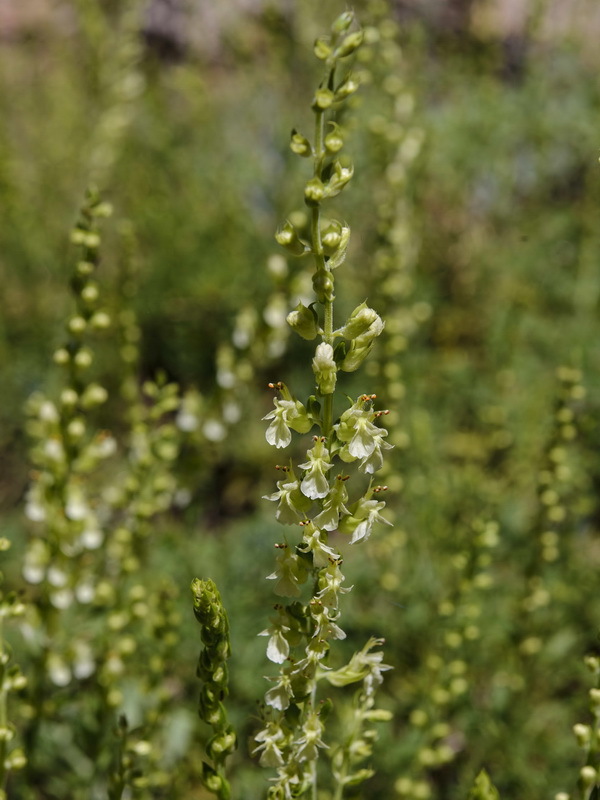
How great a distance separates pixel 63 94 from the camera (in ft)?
21.6

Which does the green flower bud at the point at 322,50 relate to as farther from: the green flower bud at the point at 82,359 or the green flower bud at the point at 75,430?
the green flower bud at the point at 75,430

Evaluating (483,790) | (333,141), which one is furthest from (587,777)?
(333,141)

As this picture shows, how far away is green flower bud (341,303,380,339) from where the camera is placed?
165 cm

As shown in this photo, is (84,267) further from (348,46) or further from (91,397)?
(348,46)

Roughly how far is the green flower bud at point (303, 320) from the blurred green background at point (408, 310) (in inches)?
47.0

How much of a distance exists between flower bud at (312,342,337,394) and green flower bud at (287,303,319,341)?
4cm

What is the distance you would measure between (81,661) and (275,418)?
159 centimetres

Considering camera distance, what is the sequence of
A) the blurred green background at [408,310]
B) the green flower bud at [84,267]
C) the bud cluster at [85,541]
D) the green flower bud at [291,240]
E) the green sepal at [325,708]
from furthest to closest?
the blurred green background at [408,310]
the bud cluster at [85,541]
the green flower bud at [84,267]
the green sepal at [325,708]
the green flower bud at [291,240]

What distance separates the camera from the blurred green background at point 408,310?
3.26 meters

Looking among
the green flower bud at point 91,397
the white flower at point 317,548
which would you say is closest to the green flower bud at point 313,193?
the white flower at point 317,548

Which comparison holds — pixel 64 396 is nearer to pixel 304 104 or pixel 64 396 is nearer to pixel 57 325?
pixel 57 325

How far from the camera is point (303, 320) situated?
1.61m

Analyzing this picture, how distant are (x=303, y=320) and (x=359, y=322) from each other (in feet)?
0.37

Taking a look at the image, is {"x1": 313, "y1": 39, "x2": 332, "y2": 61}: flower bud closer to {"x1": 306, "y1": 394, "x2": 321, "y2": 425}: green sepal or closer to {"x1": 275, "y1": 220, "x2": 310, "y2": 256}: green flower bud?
{"x1": 275, "y1": 220, "x2": 310, "y2": 256}: green flower bud
